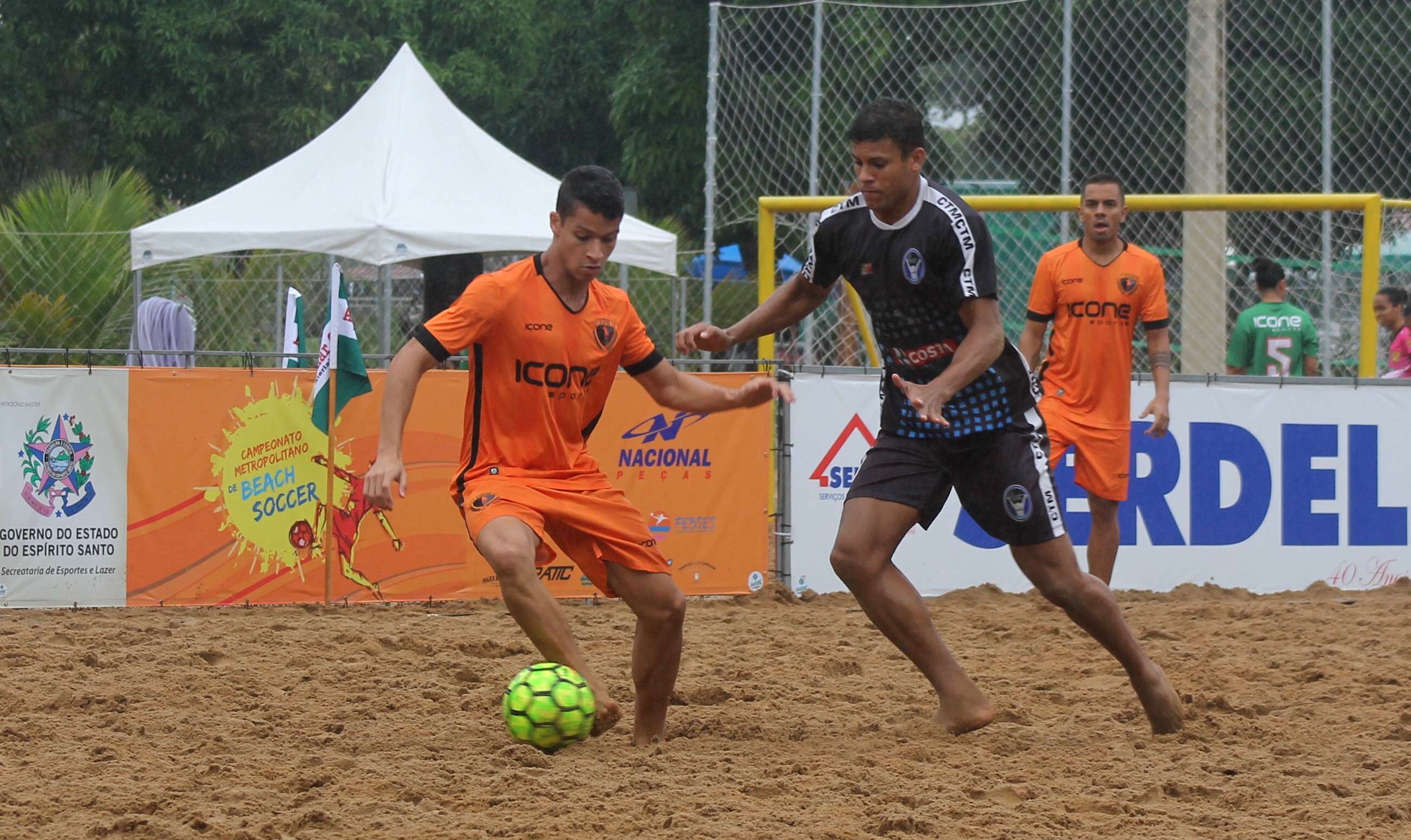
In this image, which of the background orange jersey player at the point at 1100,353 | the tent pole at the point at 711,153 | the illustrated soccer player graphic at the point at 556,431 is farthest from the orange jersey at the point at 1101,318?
the tent pole at the point at 711,153

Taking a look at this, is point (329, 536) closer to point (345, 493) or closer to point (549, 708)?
point (345, 493)

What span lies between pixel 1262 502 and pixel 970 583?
1.82 m

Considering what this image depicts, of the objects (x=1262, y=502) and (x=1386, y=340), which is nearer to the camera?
(x=1262, y=502)

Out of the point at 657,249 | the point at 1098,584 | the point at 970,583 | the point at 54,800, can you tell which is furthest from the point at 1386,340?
the point at 54,800

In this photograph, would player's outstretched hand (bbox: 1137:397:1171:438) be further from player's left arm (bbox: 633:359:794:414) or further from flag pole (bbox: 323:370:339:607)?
flag pole (bbox: 323:370:339:607)

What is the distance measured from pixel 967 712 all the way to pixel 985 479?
0.77m

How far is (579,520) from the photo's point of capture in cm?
452

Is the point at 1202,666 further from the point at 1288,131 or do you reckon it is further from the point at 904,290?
the point at 1288,131

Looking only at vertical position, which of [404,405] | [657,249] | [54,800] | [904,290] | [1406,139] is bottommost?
[54,800]

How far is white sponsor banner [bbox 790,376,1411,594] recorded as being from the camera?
8477 mm

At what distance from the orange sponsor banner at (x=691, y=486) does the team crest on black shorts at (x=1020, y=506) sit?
3649 mm

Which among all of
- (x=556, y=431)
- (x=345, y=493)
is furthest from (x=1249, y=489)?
(x=556, y=431)

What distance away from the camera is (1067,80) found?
10352mm

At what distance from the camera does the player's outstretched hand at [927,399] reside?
4.15 m
